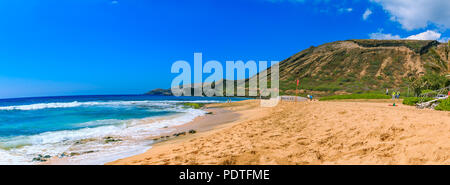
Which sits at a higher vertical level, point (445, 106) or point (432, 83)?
point (432, 83)

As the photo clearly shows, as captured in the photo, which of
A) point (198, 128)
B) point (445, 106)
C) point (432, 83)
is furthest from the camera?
point (432, 83)

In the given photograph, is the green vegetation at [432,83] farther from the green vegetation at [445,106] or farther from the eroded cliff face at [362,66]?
the eroded cliff face at [362,66]

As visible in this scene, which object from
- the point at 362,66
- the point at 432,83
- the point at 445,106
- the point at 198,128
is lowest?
the point at 198,128

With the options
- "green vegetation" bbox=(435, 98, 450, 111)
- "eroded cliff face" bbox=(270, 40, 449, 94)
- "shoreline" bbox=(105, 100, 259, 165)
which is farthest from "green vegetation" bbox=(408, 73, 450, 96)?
"eroded cliff face" bbox=(270, 40, 449, 94)

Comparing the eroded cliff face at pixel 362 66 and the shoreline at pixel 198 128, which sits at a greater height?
the eroded cliff face at pixel 362 66

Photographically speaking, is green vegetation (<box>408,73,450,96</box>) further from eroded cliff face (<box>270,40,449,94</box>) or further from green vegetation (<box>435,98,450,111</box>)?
eroded cliff face (<box>270,40,449,94</box>)

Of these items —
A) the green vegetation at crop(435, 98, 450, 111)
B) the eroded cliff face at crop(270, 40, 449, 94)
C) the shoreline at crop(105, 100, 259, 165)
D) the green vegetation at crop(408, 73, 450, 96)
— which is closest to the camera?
the shoreline at crop(105, 100, 259, 165)

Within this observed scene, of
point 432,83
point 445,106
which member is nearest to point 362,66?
point 432,83

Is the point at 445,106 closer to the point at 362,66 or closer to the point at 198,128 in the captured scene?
the point at 198,128

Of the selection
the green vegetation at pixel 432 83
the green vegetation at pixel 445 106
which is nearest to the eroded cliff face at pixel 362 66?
the green vegetation at pixel 432 83

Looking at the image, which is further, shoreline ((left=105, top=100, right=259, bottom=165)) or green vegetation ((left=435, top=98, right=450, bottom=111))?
green vegetation ((left=435, top=98, right=450, bottom=111))
